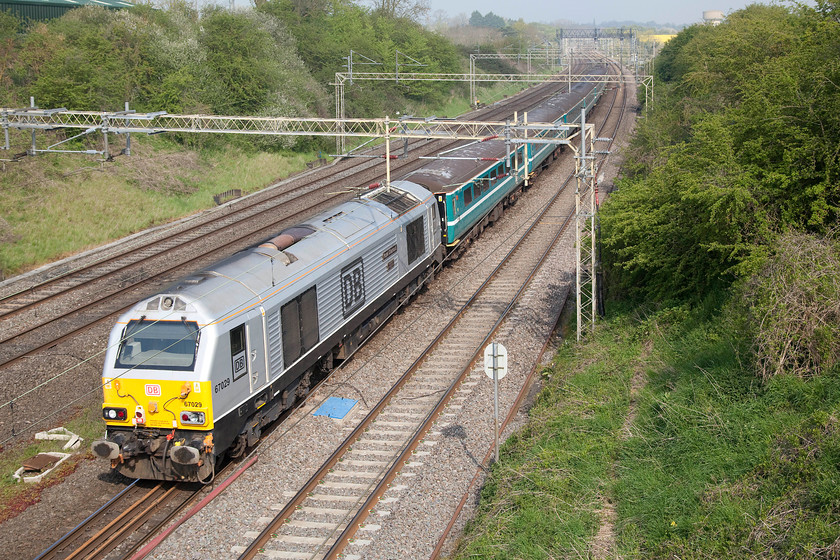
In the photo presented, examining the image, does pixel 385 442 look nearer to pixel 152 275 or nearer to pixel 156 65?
pixel 152 275

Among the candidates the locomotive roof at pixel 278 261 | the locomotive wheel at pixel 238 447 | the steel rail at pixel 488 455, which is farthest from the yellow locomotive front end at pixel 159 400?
the steel rail at pixel 488 455

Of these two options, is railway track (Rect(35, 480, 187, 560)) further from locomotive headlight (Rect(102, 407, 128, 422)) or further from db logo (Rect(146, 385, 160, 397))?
db logo (Rect(146, 385, 160, 397))

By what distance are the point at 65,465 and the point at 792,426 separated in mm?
11834

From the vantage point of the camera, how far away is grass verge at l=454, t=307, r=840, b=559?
8.73 metres

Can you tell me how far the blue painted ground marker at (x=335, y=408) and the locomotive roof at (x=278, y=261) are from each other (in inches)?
110

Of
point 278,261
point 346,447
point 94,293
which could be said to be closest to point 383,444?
point 346,447

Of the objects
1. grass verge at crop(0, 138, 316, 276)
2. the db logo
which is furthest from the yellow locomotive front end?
grass verge at crop(0, 138, 316, 276)

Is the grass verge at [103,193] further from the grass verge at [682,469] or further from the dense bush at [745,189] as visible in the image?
the grass verge at [682,469]

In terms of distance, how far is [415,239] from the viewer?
21.8 m

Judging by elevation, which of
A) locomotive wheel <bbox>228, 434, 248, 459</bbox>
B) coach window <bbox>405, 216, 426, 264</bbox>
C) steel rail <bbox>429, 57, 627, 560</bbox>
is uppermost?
coach window <bbox>405, 216, 426, 264</bbox>

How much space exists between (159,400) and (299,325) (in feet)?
11.4

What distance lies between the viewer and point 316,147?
50.1 meters

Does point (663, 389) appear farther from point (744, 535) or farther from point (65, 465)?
point (65, 465)

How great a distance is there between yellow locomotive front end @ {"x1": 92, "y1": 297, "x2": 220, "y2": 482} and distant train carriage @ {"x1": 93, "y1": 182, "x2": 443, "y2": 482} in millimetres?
16
